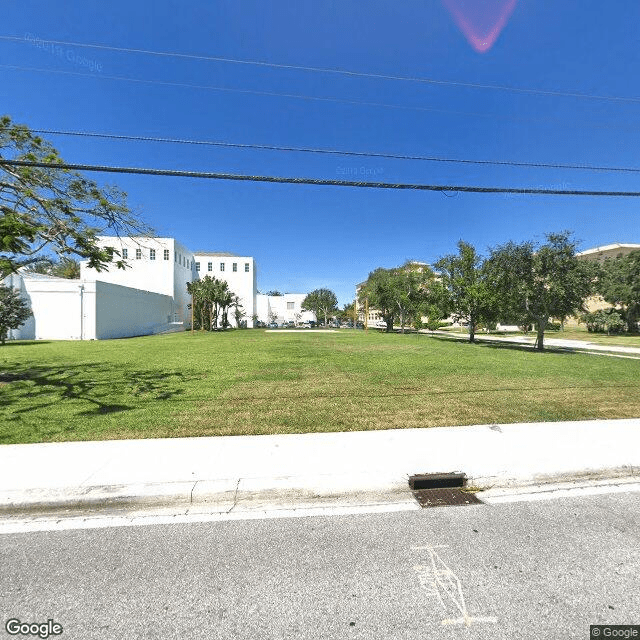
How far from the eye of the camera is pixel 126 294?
Result: 33625 mm

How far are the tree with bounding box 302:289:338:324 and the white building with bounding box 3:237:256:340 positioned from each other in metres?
23.2

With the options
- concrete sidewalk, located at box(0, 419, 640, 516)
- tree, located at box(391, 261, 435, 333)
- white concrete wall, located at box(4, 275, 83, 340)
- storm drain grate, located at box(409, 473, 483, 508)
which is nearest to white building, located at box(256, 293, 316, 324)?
tree, located at box(391, 261, 435, 333)

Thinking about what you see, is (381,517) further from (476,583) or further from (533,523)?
(533,523)

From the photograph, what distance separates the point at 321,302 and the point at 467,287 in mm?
57732

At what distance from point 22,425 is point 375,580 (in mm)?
6379

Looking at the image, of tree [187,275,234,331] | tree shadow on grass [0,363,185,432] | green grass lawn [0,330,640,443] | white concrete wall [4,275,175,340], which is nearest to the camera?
green grass lawn [0,330,640,443]

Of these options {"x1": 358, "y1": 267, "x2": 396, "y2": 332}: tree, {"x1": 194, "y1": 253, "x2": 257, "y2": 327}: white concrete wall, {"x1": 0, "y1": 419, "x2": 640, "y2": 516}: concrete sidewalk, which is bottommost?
{"x1": 0, "y1": 419, "x2": 640, "y2": 516}: concrete sidewalk

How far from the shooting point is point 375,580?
241cm

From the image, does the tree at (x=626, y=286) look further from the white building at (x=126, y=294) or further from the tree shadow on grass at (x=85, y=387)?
the white building at (x=126, y=294)

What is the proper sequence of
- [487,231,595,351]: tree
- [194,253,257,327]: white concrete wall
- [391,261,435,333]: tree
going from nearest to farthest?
1. [487,231,595,351]: tree
2. [391,261,435,333]: tree
3. [194,253,257,327]: white concrete wall

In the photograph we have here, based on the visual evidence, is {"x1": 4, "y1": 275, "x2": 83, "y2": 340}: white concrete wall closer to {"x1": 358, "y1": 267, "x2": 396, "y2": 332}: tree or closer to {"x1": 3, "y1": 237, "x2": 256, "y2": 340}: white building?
{"x1": 3, "y1": 237, "x2": 256, "y2": 340}: white building

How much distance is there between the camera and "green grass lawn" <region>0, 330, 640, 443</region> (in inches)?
225

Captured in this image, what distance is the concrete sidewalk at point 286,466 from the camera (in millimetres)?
3516

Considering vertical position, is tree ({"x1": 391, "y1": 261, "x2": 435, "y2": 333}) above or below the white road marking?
above
